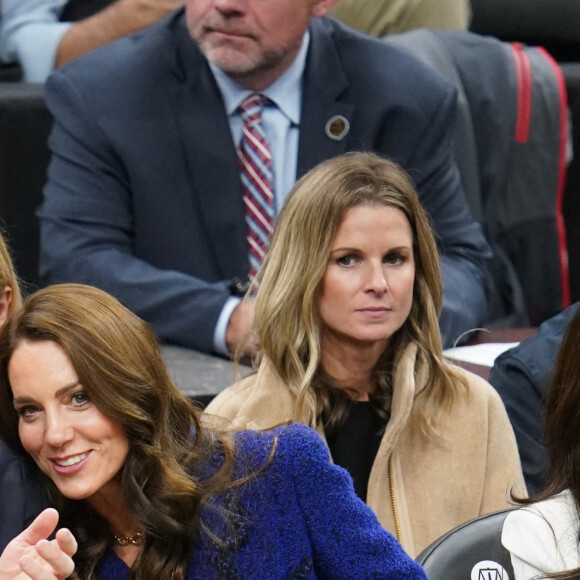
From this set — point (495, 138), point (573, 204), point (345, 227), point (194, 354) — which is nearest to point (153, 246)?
point (194, 354)

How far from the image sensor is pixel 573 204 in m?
4.44

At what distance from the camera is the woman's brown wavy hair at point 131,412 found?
2088mm

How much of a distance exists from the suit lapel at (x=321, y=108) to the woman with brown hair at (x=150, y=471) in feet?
4.32

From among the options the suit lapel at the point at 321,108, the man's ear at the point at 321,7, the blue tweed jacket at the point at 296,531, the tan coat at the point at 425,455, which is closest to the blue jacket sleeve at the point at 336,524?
the blue tweed jacket at the point at 296,531

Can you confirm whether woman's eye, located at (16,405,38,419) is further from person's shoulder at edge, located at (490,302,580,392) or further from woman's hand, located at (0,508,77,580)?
person's shoulder at edge, located at (490,302,580,392)

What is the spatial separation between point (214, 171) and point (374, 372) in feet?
2.61

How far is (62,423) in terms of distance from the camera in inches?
81.8

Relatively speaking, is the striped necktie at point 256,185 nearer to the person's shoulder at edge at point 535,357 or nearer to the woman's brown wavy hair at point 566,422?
the person's shoulder at edge at point 535,357

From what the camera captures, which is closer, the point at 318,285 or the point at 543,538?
the point at 543,538

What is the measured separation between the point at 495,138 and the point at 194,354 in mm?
1244

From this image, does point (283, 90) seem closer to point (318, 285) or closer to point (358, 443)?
point (318, 285)

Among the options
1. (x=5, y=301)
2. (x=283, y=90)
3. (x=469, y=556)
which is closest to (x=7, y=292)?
(x=5, y=301)

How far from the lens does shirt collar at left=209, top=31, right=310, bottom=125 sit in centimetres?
343

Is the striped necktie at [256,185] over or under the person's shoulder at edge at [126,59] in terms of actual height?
under
